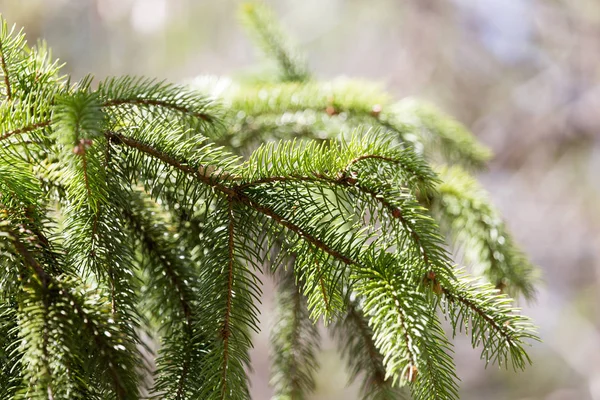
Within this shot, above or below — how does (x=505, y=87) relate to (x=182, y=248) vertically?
above

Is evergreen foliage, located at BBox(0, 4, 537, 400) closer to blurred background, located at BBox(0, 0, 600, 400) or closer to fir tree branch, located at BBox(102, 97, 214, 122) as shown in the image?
fir tree branch, located at BBox(102, 97, 214, 122)

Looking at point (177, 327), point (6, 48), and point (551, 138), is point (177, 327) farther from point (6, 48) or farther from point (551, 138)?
point (551, 138)

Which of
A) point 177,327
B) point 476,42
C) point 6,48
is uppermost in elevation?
point 476,42

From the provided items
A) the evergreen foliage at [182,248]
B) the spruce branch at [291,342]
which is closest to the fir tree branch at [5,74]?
the evergreen foliage at [182,248]

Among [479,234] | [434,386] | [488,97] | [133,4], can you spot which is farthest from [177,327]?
[133,4]

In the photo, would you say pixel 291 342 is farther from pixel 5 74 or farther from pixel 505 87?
pixel 505 87

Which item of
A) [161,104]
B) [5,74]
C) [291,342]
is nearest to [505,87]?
[291,342]
